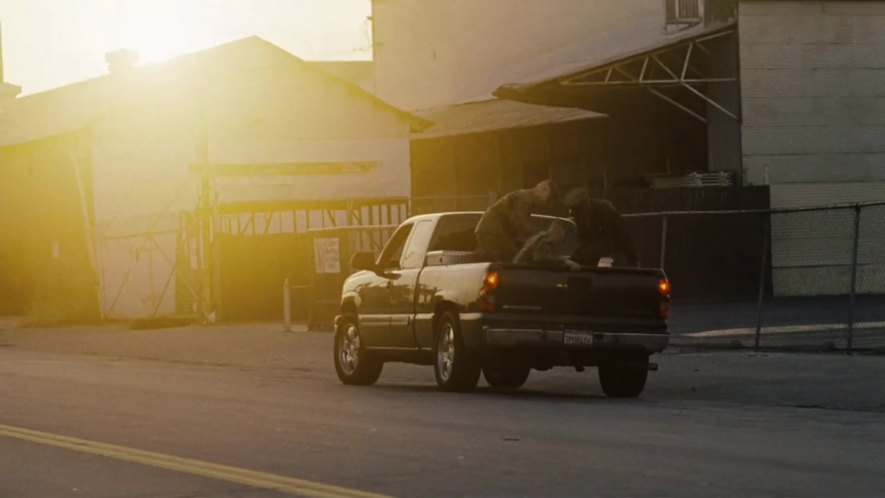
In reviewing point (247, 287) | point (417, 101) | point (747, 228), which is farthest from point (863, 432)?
point (417, 101)

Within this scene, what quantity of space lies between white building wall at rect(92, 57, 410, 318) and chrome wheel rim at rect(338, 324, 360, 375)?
26281 millimetres

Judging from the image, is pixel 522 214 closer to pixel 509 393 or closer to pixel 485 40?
pixel 509 393

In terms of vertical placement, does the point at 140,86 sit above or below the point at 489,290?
above

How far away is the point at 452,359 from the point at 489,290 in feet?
3.50

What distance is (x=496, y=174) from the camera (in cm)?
5644

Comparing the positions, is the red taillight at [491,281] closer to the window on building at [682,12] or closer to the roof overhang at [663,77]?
the roof overhang at [663,77]

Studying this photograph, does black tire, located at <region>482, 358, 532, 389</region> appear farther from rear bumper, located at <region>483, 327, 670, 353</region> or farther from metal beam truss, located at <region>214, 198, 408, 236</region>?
metal beam truss, located at <region>214, 198, 408, 236</region>

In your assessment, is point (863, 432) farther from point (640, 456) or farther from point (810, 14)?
point (810, 14)

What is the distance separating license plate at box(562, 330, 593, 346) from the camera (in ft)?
57.0

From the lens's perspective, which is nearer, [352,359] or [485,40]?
[352,359]

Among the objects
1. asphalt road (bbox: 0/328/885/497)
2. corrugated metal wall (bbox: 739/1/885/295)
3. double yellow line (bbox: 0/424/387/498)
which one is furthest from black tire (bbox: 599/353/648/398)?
corrugated metal wall (bbox: 739/1/885/295)

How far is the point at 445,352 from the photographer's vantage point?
60.0 ft

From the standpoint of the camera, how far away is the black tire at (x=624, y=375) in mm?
17828

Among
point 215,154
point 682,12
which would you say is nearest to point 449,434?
point 682,12
